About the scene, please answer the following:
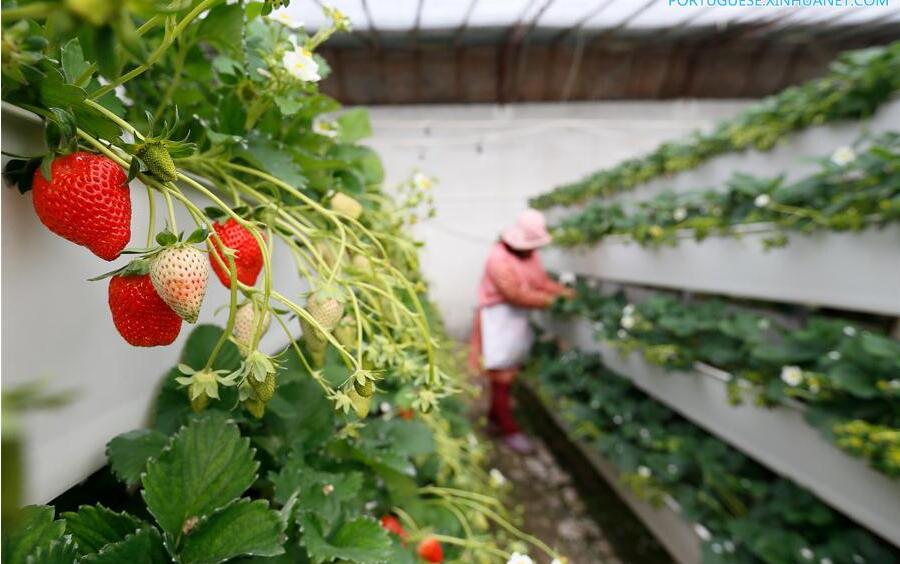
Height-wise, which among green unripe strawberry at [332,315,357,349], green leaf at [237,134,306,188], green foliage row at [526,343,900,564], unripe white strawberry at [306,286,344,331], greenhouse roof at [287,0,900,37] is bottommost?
green foliage row at [526,343,900,564]

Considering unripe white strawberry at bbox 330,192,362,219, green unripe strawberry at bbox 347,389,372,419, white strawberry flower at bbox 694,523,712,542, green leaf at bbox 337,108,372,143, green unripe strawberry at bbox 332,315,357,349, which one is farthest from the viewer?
white strawberry flower at bbox 694,523,712,542

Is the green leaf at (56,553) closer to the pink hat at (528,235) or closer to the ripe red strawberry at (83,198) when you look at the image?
the ripe red strawberry at (83,198)

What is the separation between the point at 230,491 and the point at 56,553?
0.13m

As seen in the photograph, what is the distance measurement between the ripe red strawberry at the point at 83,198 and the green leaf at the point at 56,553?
0.53 feet

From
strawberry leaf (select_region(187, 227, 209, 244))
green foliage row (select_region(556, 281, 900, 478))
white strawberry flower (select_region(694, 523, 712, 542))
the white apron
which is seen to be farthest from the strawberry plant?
the white apron

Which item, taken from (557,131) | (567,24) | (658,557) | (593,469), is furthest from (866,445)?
(557,131)

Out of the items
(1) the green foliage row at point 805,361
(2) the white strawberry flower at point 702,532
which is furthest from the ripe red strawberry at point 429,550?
(2) the white strawberry flower at point 702,532

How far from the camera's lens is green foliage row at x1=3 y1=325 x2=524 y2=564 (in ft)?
1.16

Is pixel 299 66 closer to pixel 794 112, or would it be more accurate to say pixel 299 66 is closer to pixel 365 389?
pixel 365 389

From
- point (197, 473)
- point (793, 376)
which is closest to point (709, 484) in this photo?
point (793, 376)

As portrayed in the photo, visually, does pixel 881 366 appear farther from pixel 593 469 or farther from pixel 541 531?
pixel 593 469

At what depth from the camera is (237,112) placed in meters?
0.58

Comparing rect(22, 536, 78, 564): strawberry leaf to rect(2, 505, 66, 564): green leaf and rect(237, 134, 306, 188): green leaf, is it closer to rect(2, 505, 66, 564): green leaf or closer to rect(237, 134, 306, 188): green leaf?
rect(2, 505, 66, 564): green leaf

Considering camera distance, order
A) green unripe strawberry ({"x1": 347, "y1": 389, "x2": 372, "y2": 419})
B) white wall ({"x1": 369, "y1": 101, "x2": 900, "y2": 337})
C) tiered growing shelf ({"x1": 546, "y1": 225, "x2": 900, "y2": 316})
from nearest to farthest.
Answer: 1. green unripe strawberry ({"x1": 347, "y1": 389, "x2": 372, "y2": 419})
2. tiered growing shelf ({"x1": 546, "y1": 225, "x2": 900, "y2": 316})
3. white wall ({"x1": 369, "y1": 101, "x2": 900, "y2": 337})
